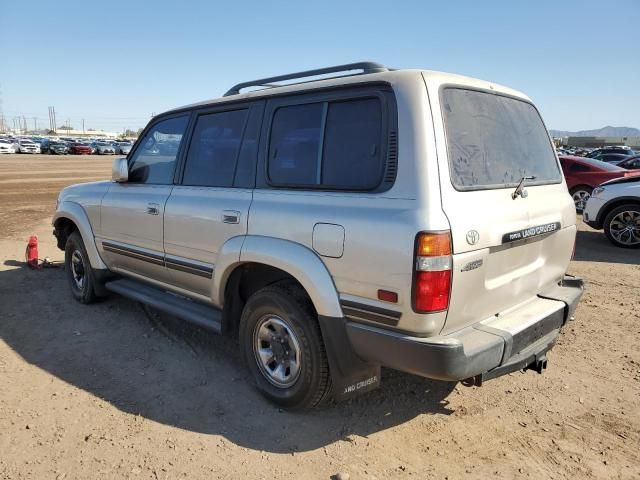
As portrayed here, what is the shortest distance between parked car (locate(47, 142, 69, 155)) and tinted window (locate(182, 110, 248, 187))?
5431cm

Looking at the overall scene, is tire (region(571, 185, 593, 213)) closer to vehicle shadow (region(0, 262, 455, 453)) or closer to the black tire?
vehicle shadow (region(0, 262, 455, 453))

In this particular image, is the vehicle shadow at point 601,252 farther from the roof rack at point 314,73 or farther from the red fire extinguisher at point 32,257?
the red fire extinguisher at point 32,257

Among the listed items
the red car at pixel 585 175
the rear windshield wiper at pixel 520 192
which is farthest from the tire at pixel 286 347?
the red car at pixel 585 175

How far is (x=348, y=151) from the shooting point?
286 centimetres

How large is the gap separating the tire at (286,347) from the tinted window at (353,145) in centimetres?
79

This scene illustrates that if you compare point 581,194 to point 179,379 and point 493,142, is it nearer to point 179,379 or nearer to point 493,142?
point 493,142

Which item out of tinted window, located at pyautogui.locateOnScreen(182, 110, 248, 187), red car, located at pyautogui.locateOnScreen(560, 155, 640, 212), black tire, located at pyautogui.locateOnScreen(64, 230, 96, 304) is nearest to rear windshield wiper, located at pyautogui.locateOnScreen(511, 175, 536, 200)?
tinted window, located at pyautogui.locateOnScreen(182, 110, 248, 187)

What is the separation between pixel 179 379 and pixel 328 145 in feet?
6.90

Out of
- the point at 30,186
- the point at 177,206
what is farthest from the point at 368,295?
the point at 30,186

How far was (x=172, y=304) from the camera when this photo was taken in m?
4.10

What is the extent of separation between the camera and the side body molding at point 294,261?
2.78m

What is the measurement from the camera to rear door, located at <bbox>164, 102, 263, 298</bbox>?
342cm

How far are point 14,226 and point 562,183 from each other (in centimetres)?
1069

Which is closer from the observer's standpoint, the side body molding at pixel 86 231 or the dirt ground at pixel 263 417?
the dirt ground at pixel 263 417
